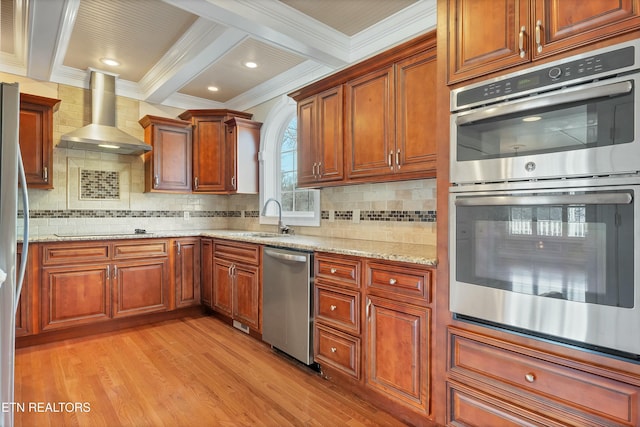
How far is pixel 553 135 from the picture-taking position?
1417mm

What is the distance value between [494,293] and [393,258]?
1.82 ft

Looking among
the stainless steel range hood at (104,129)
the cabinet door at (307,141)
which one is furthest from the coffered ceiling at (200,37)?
the cabinet door at (307,141)

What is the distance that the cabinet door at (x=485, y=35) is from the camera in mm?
1516

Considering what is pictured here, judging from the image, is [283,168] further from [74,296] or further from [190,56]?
[74,296]

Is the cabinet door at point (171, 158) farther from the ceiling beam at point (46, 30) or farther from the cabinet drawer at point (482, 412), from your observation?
the cabinet drawer at point (482, 412)

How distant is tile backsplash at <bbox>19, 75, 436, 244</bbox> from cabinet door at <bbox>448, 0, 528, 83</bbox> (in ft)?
3.27

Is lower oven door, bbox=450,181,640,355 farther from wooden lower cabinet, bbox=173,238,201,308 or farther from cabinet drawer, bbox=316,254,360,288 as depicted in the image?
wooden lower cabinet, bbox=173,238,201,308

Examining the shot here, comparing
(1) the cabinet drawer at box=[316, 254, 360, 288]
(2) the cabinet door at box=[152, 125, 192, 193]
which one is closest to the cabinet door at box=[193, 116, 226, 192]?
(2) the cabinet door at box=[152, 125, 192, 193]

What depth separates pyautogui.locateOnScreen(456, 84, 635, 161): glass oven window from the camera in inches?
49.4

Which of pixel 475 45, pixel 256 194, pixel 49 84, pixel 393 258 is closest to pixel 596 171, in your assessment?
pixel 475 45

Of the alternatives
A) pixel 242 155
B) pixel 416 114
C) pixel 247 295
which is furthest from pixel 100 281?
pixel 416 114

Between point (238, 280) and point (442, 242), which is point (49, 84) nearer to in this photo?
point (238, 280)

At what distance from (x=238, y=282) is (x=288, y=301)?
2.90 ft

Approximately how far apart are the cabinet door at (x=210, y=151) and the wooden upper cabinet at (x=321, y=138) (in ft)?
5.12
